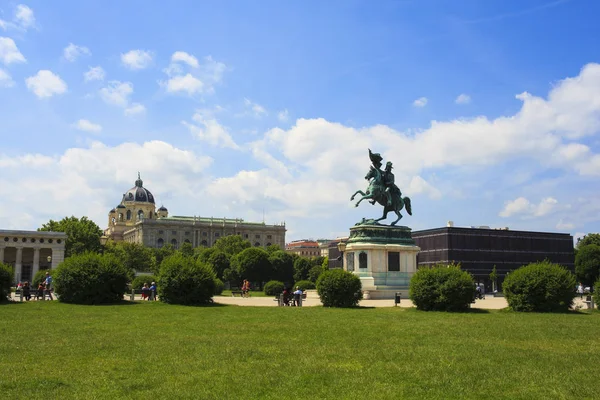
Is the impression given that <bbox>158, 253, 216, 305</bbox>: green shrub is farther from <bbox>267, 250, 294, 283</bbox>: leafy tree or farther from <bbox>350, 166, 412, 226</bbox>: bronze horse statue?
<bbox>267, 250, 294, 283</bbox>: leafy tree

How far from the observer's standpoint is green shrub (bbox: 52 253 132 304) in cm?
2942

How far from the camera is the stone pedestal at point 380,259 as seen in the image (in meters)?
38.8

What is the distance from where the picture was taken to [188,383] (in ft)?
32.8

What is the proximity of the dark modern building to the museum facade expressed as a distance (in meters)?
54.8

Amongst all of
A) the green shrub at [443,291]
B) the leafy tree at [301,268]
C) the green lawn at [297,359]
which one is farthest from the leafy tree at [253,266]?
the green lawn at [297,359]

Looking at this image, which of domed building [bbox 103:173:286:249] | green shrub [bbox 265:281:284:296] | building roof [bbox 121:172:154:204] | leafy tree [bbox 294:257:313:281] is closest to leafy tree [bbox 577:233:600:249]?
leafy tree [bbox 294:257:313:281]

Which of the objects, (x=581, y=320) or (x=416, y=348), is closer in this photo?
(x=416, y=348)

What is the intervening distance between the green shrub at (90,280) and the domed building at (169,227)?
135m

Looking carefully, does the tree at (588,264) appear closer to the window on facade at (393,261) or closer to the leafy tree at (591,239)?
the leafy tree at (591,239)

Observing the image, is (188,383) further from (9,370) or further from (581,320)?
(581,320)

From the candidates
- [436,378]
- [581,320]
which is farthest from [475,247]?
[436,378]

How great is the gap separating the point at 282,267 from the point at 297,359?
83.7 m

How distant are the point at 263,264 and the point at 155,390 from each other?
81.4 meters

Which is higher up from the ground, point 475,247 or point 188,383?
point 475,247
